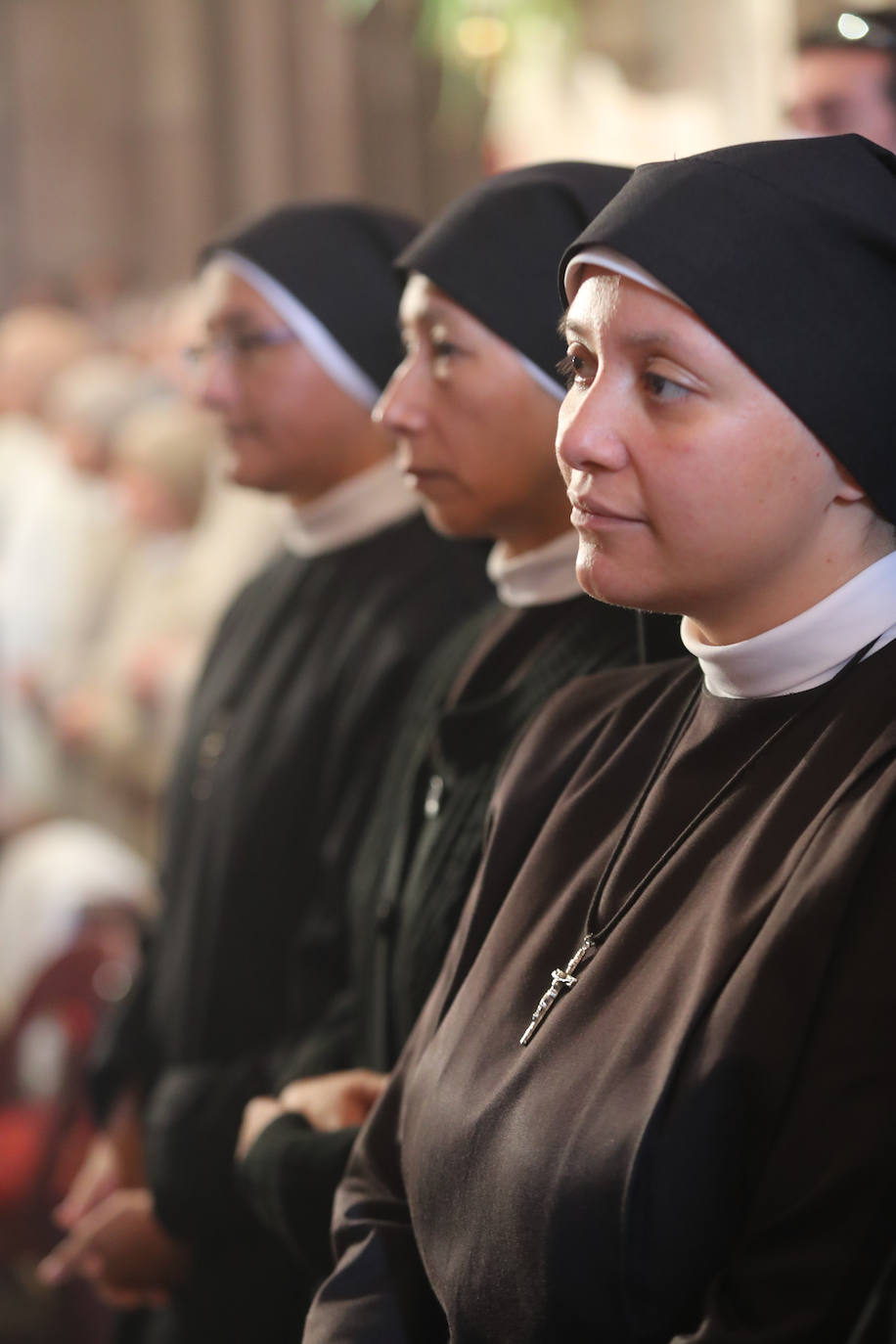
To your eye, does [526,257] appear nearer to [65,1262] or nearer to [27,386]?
[65,1262]

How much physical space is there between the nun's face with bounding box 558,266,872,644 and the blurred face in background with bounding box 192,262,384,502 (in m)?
1.48

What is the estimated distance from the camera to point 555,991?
139 centimetres

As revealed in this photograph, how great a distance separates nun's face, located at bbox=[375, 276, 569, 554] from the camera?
6.71 ft

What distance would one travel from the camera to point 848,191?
130 centimetres

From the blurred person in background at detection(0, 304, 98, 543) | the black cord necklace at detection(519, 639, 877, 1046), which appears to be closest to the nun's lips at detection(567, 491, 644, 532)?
the black cord necklace at detection(519, 639, 877, 1046)

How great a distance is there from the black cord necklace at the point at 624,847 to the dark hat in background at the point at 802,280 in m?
0.19

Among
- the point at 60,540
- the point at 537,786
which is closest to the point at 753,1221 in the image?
the point at 537,786

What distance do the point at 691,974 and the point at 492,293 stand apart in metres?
1.08

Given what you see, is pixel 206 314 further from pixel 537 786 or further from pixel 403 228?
pixel 537 786

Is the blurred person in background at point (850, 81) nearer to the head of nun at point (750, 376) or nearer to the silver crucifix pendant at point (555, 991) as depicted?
the head of nun at point (750, 376)

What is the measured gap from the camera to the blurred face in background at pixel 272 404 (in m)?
2.82

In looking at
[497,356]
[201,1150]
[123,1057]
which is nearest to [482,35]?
[497,356]

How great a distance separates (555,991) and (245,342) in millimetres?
1759

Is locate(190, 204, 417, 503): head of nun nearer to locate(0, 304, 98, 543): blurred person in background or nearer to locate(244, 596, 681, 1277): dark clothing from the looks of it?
locate(244, 596, 681, 1277): dark clothing
